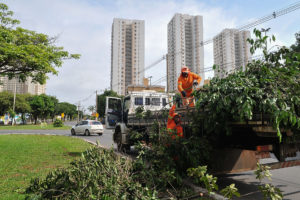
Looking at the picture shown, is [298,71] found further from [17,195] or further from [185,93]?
[17,195]

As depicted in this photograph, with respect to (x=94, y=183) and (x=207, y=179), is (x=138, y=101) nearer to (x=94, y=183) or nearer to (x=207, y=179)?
(x=94, y=183)

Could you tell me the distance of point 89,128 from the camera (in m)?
19.7

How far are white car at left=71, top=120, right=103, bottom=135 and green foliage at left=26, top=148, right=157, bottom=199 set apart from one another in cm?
1596

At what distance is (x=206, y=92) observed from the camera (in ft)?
12.1

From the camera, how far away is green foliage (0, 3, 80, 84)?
27.0ft

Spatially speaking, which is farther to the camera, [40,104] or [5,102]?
[40,104]

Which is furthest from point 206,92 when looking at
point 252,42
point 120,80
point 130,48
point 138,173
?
point 130,48

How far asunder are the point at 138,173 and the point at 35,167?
379 cm

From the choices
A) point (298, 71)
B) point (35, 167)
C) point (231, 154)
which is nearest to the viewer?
point (298, 71)

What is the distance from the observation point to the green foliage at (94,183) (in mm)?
3008

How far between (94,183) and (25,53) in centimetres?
744

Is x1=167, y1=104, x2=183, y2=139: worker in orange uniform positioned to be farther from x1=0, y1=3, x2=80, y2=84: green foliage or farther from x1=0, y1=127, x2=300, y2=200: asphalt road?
x1=0, y1=3, x2=80, y2=84: green foliage

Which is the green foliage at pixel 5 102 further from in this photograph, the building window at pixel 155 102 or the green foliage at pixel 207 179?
the green foliage at pixel 207 179

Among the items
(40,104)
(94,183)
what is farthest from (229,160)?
(40,104)
